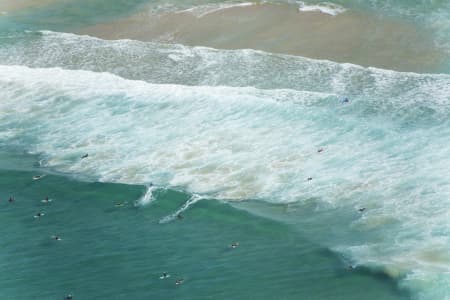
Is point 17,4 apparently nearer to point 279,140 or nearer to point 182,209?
point 279,140

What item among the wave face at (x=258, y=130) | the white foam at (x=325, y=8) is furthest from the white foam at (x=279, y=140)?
the white foam at (x=325, y=8)

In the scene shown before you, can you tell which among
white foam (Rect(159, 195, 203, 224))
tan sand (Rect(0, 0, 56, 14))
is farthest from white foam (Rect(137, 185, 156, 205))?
tan sand (Rect(0, 0, 56, 14))

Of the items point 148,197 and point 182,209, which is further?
point 148,197

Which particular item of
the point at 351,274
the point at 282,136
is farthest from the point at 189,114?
the point at 351,274

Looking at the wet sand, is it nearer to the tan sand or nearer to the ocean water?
the ocean water

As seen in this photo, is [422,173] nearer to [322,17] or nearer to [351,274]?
[351,274]

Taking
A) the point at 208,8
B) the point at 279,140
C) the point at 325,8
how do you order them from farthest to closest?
the point at 208,8
the point at 325,8
the point at 279,140

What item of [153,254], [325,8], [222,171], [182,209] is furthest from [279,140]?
[325,8]
